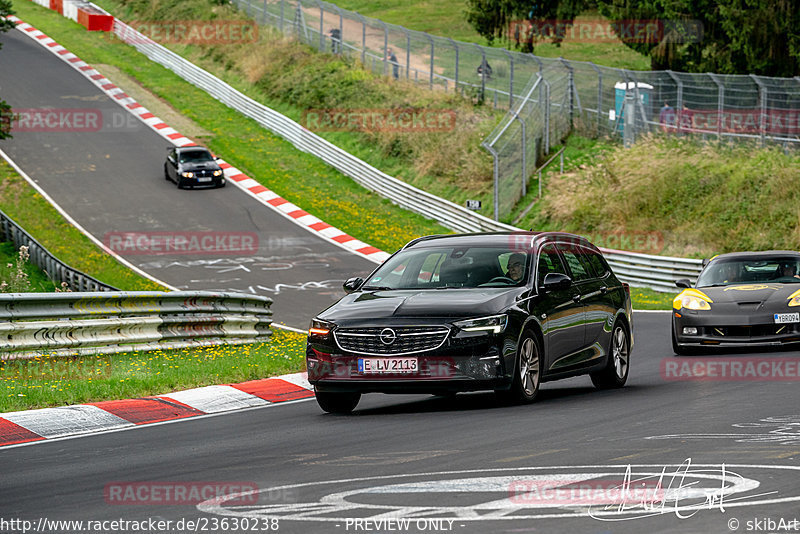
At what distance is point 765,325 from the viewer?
52.6 ft

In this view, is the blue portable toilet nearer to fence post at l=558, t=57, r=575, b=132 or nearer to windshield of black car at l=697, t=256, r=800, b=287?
fence post at l=558, t=57, r=575, b=132

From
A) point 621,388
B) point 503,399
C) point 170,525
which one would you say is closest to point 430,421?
point 503,399

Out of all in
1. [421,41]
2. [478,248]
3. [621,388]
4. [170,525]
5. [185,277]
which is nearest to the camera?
[170,525]

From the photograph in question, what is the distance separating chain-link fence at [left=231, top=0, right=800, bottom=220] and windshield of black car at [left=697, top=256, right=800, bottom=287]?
13.9m

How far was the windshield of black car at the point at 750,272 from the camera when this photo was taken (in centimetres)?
1717

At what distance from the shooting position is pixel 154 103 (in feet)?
164

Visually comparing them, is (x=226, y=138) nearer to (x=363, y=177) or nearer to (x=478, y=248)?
(x=363, y=177)

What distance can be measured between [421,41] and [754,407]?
34371mm

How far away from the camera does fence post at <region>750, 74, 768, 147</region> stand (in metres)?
30.5

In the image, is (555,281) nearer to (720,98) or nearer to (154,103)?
(720,98)

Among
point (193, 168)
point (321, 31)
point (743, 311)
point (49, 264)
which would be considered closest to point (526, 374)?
point (743, 311)

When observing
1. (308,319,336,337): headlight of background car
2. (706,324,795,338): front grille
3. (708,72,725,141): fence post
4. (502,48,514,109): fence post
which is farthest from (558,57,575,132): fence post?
(308,319,336,337): headlight of background car

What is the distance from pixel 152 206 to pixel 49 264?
10.2 meters

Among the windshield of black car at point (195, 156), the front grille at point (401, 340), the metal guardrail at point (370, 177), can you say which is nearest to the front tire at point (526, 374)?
the front grille at point (401, 340)
